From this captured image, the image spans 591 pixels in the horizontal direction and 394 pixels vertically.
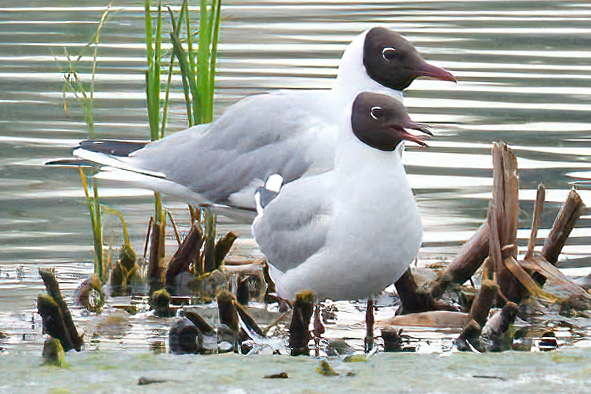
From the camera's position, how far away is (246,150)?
6.97 metres

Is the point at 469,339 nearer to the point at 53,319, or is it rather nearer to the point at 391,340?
the point at 391,340

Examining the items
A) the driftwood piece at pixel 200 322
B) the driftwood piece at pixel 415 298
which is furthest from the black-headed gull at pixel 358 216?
the driftwood piece at pixel 415 298

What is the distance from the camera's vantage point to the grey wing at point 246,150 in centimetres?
661

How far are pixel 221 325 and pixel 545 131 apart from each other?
18.5ft

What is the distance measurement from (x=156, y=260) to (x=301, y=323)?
153 centimetres

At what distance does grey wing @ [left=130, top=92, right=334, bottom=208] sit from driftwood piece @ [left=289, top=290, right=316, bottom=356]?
4.16 feet

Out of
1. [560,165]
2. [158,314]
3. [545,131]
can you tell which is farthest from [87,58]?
[158,314]

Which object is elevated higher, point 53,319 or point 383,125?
point 383,125

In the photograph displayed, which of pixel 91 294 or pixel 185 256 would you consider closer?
pixel 91 294

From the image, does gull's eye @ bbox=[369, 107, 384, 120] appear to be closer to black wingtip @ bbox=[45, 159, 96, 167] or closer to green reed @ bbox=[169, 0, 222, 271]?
green reed @ bbox=[169, 0, 222, 271]

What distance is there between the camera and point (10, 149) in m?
9.86

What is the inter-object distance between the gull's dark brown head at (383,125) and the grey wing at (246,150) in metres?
1.11

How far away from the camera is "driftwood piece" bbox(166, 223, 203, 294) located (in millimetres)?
6434

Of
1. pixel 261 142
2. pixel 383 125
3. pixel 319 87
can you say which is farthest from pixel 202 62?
pixel 319 87
